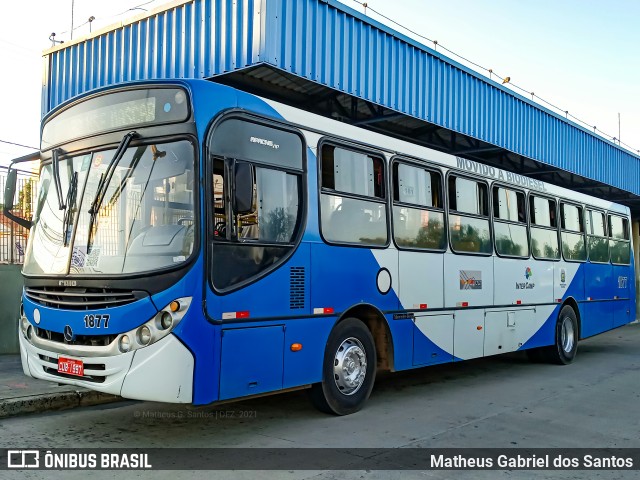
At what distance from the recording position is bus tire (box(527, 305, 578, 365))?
1186 centimetres

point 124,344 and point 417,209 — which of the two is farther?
point 417,209

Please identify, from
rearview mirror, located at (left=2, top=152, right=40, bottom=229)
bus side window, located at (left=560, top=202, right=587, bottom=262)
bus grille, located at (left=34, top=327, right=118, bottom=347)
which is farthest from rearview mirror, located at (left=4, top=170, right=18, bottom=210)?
bus side window, located at (left=560, top=202, right=587, bottom=262)

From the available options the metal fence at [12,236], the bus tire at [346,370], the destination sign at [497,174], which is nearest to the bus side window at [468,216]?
the destination sign at [497,174]

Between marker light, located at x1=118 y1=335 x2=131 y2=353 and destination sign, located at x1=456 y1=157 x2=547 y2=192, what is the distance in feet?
18.7

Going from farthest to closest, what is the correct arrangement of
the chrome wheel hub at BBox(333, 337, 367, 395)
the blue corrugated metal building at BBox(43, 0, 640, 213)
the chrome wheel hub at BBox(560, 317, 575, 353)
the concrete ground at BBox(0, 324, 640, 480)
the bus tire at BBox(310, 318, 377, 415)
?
the chrome wheel hub at BBox(560, 317, 575, 353) → the blue corrugated metal building at BBox(43, 0, 640, 213) → the chrome wheel hub at BBox(333, 337, 367, 395) → the bus tire at BBox(310, 318, 377, 415) → the concrete ground at BBox(0, 324, 640, 480)

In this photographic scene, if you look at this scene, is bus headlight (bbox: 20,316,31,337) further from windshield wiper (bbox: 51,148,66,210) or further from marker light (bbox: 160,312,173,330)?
marker light (bbox: 160,312,173,330)

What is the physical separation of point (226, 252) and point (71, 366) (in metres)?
1.70

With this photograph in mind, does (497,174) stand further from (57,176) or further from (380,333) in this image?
(57,176)

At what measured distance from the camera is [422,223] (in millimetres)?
8422

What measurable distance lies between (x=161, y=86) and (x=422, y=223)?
3994mm

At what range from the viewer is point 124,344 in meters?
5.36

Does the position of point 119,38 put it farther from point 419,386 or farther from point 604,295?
point 604,295

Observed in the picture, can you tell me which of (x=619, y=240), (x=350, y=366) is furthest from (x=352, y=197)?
(x=619, y=240)

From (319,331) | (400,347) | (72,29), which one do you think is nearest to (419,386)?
(400,347)
